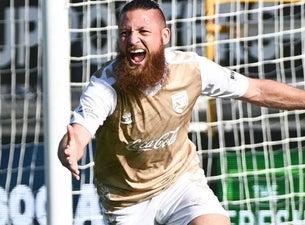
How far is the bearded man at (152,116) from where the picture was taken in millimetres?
A: 4535

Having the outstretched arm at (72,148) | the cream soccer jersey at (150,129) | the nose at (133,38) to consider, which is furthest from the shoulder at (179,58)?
the outstretched arm at (72,148)

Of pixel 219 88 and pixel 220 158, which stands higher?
pixel 219 88

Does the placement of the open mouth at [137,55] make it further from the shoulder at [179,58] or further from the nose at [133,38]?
the shoulder at [179,58]

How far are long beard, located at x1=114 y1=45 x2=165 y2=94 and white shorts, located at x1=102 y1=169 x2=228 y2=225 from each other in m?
0.50

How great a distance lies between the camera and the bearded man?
4.54 metres

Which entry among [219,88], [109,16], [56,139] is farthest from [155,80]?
[109,16]

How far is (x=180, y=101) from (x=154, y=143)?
0.22 meters

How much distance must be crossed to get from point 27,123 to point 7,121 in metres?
0.22

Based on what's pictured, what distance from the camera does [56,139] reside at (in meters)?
5.33

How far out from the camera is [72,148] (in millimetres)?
4012

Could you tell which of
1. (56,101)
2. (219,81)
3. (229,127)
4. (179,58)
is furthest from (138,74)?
(229,127)

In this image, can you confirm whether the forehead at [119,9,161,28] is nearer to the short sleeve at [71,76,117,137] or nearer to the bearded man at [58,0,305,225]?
the bearded man at [58,0,305,225]

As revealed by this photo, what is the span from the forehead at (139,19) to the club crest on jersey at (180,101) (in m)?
0.33

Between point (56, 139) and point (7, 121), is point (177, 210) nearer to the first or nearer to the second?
point (56, 139)
